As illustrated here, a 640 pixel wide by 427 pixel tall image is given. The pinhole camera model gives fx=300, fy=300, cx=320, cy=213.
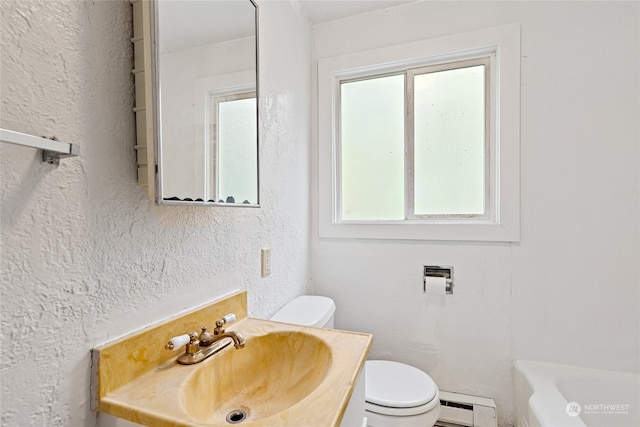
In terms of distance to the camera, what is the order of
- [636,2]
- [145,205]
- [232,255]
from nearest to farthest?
1. [145,205]
2. [232,255]
3. [636,2]

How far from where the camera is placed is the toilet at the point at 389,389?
3.98 ft

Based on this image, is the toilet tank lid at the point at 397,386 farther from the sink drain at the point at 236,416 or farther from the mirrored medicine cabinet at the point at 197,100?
the mirrored medicine cabinet at the point at 197,100

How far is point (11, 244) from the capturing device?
19.5 inches

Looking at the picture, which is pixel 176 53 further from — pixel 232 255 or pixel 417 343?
pixel 417 343

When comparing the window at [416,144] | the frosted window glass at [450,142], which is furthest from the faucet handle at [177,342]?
the frosted window glass at [450,142]

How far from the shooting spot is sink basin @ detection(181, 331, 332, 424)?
745 millimetres

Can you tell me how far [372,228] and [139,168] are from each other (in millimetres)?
1268

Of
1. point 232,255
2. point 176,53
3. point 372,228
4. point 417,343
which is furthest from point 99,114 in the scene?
point 417,343

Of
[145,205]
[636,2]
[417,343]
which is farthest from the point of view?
[417,343]

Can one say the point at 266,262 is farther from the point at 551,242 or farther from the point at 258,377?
the point at 551,242

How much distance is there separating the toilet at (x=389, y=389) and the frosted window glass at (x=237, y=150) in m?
0.61
